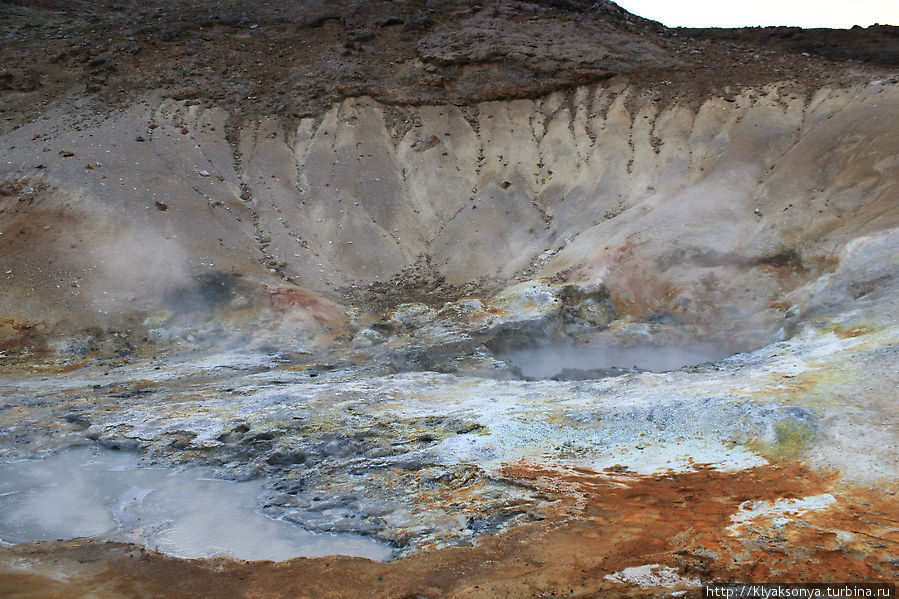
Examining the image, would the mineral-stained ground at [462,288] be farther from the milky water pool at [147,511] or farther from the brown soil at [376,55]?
the milky water pool at [147,511]

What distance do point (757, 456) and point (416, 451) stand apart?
176 inches

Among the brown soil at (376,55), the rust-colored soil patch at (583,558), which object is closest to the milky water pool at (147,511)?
the rust-colored soil patch at (583,558)

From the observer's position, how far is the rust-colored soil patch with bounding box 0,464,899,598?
245 inches

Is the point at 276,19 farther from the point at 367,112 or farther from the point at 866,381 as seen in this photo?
the point at 866,381

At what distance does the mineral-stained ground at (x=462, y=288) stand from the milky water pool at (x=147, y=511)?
24 cm

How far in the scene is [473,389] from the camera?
13250 millimetres

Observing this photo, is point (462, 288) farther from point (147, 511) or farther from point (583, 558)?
point (583, 558)

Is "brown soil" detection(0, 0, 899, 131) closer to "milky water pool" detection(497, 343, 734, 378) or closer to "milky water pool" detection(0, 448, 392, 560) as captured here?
"milky water pool" detection(497, 343, 734, 378)

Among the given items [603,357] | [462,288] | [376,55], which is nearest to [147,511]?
[603,357]

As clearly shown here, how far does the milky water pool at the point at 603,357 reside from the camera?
15500 mm

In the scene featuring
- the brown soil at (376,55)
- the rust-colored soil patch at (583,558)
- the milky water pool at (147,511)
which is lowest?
the milky water pool at (147,511)

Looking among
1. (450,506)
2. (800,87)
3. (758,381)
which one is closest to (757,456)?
(758,381)

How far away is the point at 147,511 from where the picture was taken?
9.02 meters

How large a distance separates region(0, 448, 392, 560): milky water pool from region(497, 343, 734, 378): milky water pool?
7632mm
